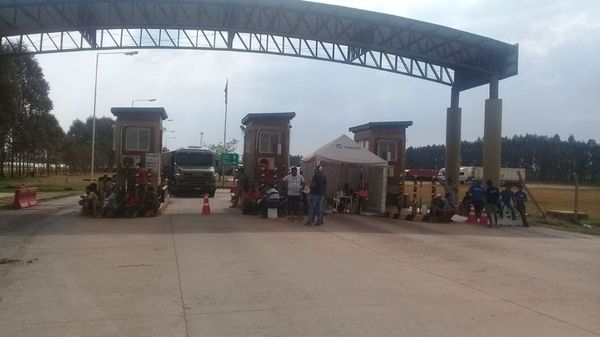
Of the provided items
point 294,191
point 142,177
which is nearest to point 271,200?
point 294,191

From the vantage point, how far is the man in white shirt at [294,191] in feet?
65.2

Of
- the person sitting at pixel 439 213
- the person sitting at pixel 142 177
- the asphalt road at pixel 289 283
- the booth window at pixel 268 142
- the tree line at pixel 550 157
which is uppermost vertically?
the tree line at pixel 550 157

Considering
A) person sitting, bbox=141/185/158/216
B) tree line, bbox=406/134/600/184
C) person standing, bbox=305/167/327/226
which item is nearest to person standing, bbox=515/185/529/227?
person standing, bbox=305/167/327/226

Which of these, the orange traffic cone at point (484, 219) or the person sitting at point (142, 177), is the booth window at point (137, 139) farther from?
the orange traffic cone at point (484, 219)

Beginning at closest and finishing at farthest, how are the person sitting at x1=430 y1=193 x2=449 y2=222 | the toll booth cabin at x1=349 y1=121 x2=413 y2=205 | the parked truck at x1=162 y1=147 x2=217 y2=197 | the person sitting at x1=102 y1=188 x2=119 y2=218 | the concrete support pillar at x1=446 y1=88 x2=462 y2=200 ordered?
the person sitting at x1=102 y1=188 x2=119 y2=218 → the person sitting at x1=430 y1=193 x2=449 y2=222 → the toll booth cabin at x1=349 y1=121 x2=413 y2=205 → the concrete support pillar at x1=446 y1=88 x2=462 y2=200 → the parked truck at x1=162 y1=147 x2=217 y2=197

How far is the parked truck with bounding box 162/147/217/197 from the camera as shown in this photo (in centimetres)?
3412

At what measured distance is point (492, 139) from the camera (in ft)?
91.7

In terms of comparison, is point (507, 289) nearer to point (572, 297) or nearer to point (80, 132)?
point (572, 297)

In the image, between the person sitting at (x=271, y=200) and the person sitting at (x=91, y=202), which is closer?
the person sitting at (x=91, y=202)

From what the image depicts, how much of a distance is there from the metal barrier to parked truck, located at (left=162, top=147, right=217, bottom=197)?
9.74m

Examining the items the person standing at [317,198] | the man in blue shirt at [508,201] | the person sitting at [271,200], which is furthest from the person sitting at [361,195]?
the person standing at [317,198]

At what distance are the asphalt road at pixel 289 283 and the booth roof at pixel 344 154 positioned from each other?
5.85 meters

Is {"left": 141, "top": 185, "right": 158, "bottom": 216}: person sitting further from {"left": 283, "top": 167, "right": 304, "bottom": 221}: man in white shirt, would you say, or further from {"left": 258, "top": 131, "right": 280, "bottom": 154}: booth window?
{"left": 258, "top": 131, "right": 280, "bottom": 154}: booth window

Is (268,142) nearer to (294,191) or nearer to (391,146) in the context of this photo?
(294,191)
